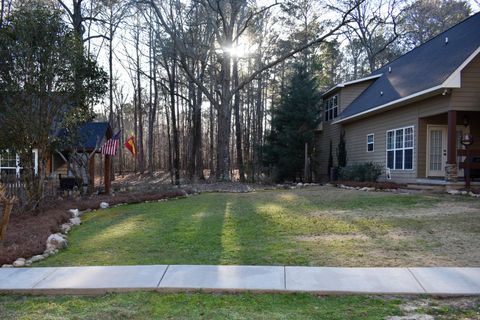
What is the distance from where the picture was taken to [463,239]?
706 cm

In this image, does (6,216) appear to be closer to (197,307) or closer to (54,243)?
(54,243)

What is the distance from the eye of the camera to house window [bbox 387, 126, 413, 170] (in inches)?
664

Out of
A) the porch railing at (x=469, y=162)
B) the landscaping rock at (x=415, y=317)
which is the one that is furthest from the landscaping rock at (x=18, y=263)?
the porch railing at (x=469, y=162)

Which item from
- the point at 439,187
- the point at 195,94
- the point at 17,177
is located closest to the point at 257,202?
the point at 439,187

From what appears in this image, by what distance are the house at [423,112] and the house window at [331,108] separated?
7.49 ft

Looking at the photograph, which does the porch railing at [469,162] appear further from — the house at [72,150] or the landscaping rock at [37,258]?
the house at [72,150]

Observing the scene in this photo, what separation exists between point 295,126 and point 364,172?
6.53 meters

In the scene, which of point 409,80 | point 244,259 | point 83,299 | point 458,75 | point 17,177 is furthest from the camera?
point 409,80

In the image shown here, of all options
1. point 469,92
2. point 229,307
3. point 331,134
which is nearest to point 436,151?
point 469,92

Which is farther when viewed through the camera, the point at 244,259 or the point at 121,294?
the point at 244,259

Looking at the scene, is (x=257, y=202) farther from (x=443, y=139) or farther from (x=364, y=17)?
(x=364, y=17)

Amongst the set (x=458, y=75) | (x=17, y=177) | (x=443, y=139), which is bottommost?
(x=17, y=177)

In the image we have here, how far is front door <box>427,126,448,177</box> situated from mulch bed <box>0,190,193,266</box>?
1003 cm

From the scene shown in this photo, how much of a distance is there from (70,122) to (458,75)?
40.6ft
